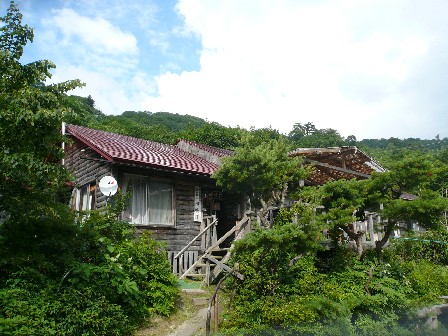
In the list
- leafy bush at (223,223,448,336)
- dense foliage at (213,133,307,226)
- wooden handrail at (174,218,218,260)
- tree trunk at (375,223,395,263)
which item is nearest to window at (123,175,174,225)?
wooden handrail at (174,218,218,260)

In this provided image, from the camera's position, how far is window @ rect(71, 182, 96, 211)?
13742 millimetres

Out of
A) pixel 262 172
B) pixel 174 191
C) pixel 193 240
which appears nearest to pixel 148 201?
pixel 174 191

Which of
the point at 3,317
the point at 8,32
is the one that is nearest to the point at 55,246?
the point at 3,317

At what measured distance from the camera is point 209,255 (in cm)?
1177

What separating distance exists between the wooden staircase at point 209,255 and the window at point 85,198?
→ 12.1 feet

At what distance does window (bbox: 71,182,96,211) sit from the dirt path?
6.08 m

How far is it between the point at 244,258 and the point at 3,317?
5.47 m

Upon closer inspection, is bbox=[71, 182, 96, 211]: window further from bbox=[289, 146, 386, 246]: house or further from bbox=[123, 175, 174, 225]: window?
bbox=[289, 146, 386, 246]: house

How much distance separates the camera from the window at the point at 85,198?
13742mm

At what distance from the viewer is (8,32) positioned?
23.1 feet

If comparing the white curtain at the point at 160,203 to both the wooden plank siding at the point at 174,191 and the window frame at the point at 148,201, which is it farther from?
the wooden plank siding at the point at 174,191

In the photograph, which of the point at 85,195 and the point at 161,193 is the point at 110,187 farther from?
the point at 85,195

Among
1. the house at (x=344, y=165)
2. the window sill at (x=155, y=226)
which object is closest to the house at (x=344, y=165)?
the house at (x=344, y=165)

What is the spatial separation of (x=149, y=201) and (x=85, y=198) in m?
2.86
